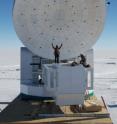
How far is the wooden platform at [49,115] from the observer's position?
32.9 feet

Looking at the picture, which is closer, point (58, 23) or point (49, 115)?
point (49, 115)

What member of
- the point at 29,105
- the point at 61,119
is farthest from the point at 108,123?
the point at 29,105

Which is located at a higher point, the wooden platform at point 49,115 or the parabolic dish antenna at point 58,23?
the parabolic dish antenna at point 58,23

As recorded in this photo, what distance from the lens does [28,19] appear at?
12.6 metres

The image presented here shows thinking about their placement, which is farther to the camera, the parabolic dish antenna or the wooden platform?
the parabolic dish antenna

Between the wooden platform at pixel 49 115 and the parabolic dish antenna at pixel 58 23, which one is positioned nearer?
the wooden platform at pixel 49 115

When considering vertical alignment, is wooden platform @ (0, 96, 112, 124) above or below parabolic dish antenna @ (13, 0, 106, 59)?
below

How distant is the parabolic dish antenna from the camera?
1255cm

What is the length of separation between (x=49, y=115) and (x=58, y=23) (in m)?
3.50

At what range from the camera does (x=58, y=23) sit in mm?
12859

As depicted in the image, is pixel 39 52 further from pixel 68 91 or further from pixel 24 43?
pixel 68 91

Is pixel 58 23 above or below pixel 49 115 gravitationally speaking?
above

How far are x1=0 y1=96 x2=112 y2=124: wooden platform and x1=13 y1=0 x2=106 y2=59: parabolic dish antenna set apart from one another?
212cm

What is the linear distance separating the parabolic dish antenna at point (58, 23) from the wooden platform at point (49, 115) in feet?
6.96
